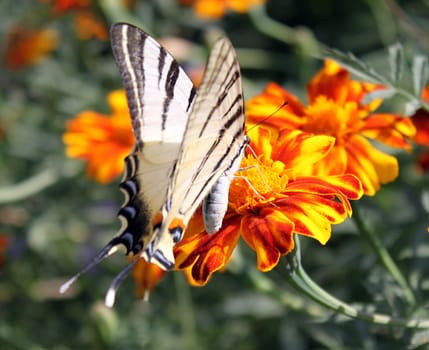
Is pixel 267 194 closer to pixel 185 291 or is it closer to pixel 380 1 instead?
pixel 185 291

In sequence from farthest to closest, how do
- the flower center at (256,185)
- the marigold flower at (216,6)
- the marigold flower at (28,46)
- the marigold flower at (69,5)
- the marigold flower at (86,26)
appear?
1. the marigold flower at (28,46)
2. the marigold flower at (86,26)
3. the marigold flower at (69,5)
4. the marigold flower at (216,6)
5. the flower center at (256,185)

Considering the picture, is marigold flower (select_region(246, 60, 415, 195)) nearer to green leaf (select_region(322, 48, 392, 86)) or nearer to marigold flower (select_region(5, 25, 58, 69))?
green leaf (select_region(322, 48, 392, 86))

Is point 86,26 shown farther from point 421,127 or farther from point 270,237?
point 270,237

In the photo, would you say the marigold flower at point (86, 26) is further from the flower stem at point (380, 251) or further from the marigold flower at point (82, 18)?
the flower stem at point (380, 251)

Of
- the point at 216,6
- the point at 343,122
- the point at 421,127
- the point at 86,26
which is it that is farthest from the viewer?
the point at 86,26

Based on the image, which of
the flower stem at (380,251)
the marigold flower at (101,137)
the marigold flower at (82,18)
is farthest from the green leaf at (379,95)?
the marigold flower at (82,18)

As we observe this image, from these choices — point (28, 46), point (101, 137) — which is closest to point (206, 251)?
point (101, 137)

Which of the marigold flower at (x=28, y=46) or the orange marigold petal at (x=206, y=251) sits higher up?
the orange marigold petal at (x=206, y=251)
